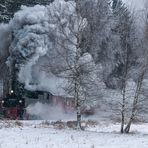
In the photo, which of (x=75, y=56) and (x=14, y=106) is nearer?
(x=75, y=56)

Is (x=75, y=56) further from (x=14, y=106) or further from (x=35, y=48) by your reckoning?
(x=14, y=106)

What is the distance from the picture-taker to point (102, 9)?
34.6m

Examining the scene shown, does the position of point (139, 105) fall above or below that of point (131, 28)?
below

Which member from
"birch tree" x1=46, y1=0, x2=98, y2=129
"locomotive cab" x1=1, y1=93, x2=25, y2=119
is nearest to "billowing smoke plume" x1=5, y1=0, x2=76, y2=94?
"locomotive cab" x1=1, y1=93, x2=25, y2=119

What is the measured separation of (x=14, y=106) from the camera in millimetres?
35000

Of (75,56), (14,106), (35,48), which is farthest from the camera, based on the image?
(35,48)

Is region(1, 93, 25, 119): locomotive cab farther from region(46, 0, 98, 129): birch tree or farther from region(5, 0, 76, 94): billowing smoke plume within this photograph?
region(46, 0, 98, 129): birch tree

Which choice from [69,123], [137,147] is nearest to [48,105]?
[69,123]

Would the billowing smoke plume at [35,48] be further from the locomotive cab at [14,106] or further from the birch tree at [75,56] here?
the birch tree at [75,56]

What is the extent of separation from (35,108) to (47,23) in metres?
→ 7.22

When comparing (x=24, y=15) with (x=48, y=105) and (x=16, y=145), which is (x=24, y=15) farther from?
(x=16, y=145)

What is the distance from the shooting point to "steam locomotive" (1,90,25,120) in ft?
114

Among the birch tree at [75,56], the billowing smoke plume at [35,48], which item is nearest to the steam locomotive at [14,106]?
the billowing smoke plume at [35,48]

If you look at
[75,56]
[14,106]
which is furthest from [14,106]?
[75,56]
